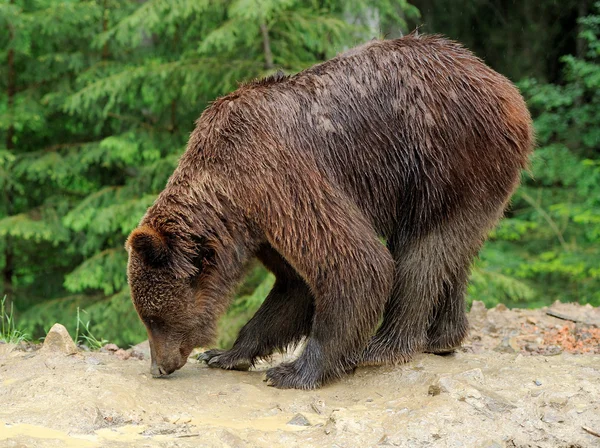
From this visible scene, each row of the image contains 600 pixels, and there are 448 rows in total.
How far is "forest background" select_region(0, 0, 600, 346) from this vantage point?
31.2ft

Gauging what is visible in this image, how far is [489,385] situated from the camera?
15.1 ft

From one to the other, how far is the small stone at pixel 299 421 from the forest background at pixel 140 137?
14.7 ft

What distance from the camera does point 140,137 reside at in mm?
11070

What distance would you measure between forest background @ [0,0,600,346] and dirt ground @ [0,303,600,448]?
388cm

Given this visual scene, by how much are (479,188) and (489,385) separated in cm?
122

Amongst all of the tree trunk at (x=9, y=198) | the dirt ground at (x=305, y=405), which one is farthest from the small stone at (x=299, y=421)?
the tree trunk at (x=9, y=198)

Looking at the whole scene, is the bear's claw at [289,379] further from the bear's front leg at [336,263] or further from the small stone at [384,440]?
the small stone at [384,440]

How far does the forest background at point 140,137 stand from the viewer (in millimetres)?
9516

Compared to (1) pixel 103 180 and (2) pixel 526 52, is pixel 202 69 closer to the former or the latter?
(1) pixel 103 180

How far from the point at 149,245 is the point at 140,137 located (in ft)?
22.3

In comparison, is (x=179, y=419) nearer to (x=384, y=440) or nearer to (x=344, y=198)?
(x=384, y=440)

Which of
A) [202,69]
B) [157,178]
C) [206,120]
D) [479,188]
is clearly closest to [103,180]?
[157,178]

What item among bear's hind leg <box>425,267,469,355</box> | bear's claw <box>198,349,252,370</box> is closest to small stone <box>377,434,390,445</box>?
bear's hind leg <box>425,267,469,355</box>

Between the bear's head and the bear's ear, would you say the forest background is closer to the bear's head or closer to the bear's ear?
the bear's head
